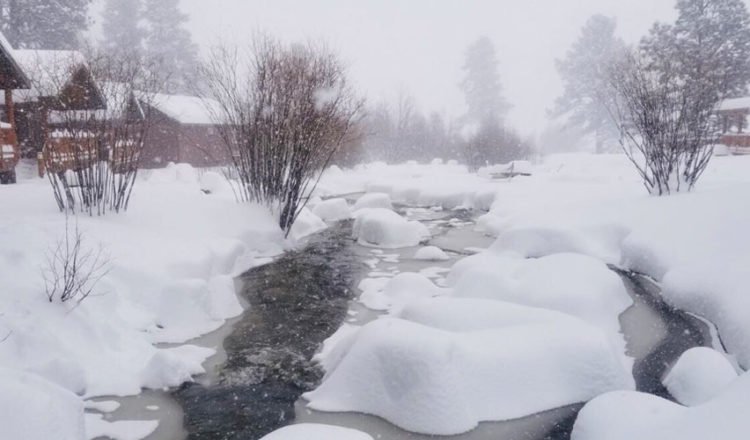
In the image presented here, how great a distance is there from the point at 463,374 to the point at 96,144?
7742 millimetres

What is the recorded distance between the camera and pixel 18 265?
20.1 feet

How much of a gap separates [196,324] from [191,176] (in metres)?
15.7

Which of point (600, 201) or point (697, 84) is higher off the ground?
point (697, 84)

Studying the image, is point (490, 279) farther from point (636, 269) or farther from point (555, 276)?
point (636, 269)

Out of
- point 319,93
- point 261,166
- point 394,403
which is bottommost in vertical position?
point 394,403

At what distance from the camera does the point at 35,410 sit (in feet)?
12.0

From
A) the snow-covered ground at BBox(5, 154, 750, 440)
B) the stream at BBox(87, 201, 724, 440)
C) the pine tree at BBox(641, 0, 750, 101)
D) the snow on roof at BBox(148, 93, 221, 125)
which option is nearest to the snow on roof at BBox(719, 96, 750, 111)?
the pine tree at BBox(641, 0, 750, 101)

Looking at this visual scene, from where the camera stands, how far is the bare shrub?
5.88 meters

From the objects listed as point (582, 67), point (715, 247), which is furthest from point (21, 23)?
point (582, 67)

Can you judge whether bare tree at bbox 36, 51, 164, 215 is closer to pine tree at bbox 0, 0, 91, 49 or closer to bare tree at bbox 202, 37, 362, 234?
bare tree at bbox 202, 37, 362, 234

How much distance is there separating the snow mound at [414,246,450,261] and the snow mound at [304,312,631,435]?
17.2 feet

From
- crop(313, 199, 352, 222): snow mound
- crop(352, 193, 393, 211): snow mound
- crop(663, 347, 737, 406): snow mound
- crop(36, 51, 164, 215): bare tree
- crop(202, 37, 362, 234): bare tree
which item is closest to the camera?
crop(663, 347, 737, 406): snow mound

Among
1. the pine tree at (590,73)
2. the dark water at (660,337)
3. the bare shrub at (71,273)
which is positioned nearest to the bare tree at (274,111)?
the bare shrub at (71,273)

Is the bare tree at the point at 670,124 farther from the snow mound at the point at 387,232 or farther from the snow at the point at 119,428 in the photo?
the snow at the point at 119,428
